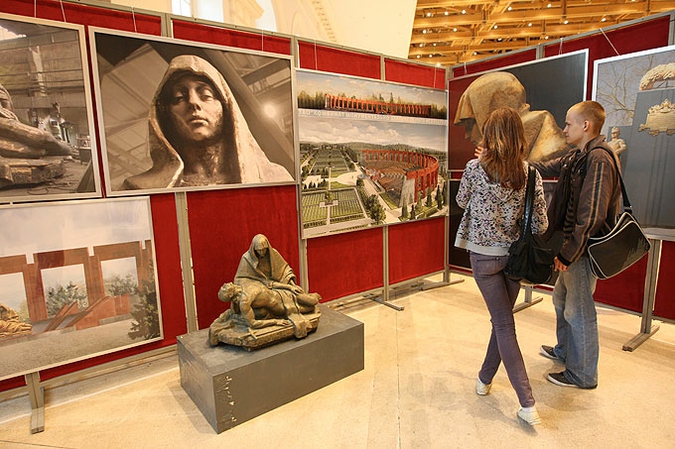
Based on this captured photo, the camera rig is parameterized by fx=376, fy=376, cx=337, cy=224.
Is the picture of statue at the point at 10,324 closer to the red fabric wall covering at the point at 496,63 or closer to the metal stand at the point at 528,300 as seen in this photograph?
the metal stand at the point at 528,300

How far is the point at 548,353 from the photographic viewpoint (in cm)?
304

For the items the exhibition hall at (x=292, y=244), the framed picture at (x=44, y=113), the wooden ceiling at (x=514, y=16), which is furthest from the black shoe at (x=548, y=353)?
the wooden ceiling at (x=514, y=16)

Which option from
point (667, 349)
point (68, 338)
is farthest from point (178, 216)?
point (667, 349)

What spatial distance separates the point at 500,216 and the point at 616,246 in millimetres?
841

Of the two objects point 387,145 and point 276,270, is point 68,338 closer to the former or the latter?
point 276,270

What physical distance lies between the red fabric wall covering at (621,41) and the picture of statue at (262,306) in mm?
3371

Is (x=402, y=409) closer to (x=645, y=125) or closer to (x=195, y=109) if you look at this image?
(x=195, y=109)

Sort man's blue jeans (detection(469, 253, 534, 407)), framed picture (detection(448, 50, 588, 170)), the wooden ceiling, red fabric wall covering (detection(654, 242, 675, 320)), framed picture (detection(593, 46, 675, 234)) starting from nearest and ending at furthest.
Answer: man's blue jeans (detection(469, 253, 534, 407))
framed picture (detection(593, 46, 675, 234))
red fabric wall covering (detection(654, 242, 675, 320))
framed picture (detection(448, 50, 588, 170))
the wooden ceiling

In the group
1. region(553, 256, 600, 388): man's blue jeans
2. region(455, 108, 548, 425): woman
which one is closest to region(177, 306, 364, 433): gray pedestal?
region(455, 108, 548, 425): woman

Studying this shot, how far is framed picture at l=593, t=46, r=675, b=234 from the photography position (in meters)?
3.10

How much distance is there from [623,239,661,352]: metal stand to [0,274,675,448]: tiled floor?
0.08m

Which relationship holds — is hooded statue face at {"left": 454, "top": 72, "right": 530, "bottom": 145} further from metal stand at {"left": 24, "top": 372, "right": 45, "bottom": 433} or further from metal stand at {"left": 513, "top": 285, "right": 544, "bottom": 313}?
metal stand at {"left": 24, "top": 372, "right": 45, "bottom": 433}

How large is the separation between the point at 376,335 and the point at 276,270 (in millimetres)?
1234

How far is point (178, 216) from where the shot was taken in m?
2.96
